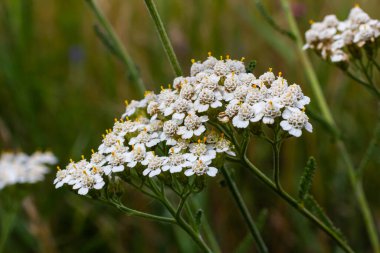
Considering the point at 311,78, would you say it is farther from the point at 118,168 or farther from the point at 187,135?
the point at 118,168

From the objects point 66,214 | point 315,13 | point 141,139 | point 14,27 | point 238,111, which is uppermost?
point 14,27

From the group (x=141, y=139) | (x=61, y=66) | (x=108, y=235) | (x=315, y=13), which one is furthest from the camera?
(x=61, y=66)

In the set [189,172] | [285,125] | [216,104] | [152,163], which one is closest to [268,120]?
[285,125]

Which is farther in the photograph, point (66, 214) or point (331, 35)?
point (66, 214)

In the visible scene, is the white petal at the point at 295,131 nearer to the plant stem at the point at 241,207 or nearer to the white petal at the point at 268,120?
the white petal at the point at 268,120

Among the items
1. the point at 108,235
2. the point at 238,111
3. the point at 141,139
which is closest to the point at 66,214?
the point at 108,235

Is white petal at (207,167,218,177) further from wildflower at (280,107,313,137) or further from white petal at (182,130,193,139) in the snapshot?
wildflower at (280,107,313,137)

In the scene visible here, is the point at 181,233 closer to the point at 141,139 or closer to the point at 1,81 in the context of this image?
the point at 141,139
